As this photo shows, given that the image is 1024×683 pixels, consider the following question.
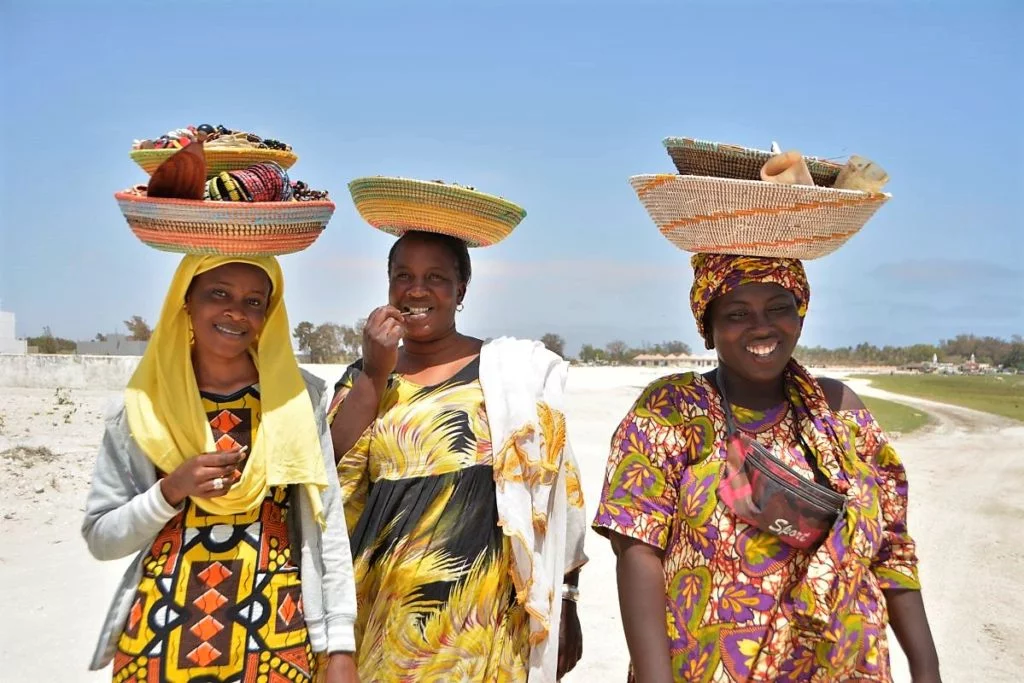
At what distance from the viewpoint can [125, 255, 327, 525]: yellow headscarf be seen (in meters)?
2.31

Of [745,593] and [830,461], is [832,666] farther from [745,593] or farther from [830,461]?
[830,461]

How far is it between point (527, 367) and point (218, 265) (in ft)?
3.69

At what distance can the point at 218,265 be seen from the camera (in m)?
2.36

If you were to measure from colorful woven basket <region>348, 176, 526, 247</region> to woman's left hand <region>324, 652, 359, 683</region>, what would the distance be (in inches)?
56.6

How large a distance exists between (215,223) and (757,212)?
151 cm

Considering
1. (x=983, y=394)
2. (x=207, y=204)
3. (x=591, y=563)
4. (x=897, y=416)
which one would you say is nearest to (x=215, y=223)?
(x=207, y=204)

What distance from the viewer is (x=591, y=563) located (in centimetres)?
698

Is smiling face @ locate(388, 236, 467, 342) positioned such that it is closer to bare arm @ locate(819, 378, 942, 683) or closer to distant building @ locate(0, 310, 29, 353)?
bare arm @ locate(819, 378, 942, 683)

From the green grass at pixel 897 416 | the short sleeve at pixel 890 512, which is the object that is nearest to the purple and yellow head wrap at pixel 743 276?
the short sleeve at pixel 890 512

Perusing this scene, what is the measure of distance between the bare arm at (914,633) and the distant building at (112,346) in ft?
109

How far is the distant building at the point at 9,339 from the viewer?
1268 inches

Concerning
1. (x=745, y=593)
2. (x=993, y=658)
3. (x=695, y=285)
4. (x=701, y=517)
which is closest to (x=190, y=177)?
(x=695, y=285)

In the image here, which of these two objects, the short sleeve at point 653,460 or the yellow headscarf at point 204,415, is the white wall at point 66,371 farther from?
the short sleeve at point 653,460

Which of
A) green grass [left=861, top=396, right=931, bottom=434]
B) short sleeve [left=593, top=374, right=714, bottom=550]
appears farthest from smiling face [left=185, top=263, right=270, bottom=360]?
green grass [left=861, top=396, right=931, bottom=434]
